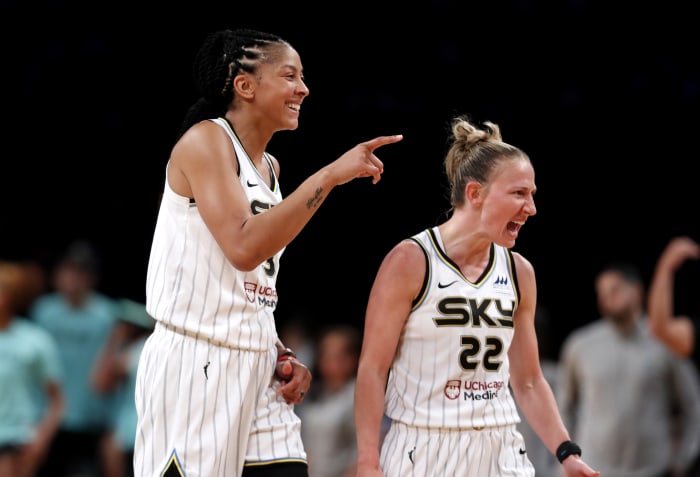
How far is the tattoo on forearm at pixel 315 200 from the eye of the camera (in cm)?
325

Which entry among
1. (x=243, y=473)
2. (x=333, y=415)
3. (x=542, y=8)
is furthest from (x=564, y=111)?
(x=243, y=473)

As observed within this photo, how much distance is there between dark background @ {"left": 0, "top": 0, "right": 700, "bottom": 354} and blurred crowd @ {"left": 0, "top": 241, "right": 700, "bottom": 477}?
1.42m

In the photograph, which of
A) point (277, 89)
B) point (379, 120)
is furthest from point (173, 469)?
point (379, 120)

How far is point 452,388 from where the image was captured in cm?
390

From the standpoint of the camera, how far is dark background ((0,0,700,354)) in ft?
31.2

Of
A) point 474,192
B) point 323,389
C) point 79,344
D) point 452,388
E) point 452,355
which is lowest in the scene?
point 452,388

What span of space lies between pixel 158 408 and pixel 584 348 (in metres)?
4.73

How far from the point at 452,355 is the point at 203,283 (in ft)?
3.12

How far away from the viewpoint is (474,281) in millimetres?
4016

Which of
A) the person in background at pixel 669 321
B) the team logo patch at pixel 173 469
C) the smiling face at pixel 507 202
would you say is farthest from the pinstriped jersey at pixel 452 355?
the person in background at pixel 669 321

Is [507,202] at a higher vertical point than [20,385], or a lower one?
lower

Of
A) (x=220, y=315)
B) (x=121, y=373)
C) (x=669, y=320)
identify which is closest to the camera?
(x=220, y=315)

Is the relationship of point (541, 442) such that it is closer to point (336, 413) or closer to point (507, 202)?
point (336, 413)

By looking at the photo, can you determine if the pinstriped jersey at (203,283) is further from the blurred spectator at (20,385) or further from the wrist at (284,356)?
the blurred spectator at (20,385)
